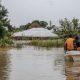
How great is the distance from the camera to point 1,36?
51.3 metres

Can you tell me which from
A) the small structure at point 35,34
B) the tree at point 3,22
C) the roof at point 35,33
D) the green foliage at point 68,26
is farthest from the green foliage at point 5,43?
the roof at point 35,33

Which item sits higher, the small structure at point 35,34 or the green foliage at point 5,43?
the small structure at point 35,34

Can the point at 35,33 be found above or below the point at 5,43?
above

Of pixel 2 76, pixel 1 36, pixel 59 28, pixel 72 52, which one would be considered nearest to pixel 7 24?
pixel 1 36

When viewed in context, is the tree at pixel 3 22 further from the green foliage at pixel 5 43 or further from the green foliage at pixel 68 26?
the green foliage at pixel 68 26

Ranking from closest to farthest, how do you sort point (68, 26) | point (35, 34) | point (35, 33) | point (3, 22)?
1. point (3, 22)
2. point (68, 26)
3. point (35, 34)
4. point (35, 33)

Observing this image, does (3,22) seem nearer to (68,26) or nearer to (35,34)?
(68,26)

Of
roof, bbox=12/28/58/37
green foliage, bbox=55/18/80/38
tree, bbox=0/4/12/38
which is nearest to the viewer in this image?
tree, bbox=0/4/12/38

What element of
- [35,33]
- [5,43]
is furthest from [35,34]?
[5,43]

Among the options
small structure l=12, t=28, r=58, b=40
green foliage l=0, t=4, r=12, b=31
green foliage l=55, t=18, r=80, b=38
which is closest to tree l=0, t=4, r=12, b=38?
green foliage l=0, t=4, r=12, b=31

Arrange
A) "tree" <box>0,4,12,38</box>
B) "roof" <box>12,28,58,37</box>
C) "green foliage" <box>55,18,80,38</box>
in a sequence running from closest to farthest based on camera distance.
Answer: "tree" <box>0,4,12,38</box>
"green foliage" <box>55,18,80,38</box>
"roof" <box>12,28,58,37</box>

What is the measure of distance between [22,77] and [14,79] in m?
0.74

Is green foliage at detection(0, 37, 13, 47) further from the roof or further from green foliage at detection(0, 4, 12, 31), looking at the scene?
the roof

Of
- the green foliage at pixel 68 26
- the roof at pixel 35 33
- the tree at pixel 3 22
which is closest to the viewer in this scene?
the tree at pixel 3 22
